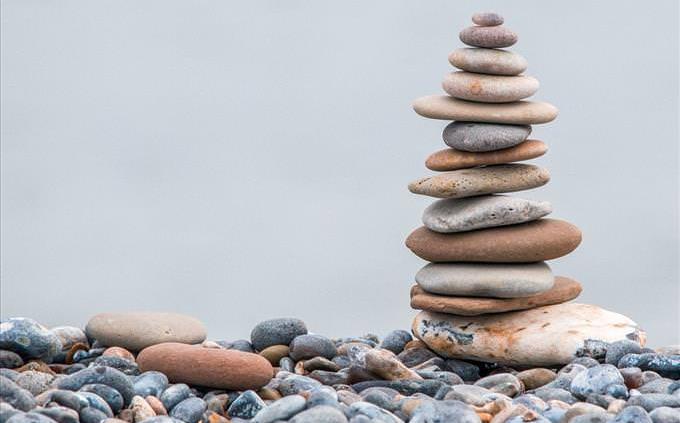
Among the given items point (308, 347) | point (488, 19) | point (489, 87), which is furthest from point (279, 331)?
point (488, 19)

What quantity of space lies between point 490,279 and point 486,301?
0.16 meters

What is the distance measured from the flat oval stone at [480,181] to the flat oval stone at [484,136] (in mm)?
181

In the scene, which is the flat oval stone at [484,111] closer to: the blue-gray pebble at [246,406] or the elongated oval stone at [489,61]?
the elongated oval stone at [489,61]

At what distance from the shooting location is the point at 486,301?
906 cm

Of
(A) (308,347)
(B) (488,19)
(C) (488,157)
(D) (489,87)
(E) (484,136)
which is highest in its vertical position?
(B) (488,19)

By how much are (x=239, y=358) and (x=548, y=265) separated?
2.95m

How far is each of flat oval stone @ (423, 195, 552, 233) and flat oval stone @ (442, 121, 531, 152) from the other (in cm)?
39

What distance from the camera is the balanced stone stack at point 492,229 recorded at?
9.08 m

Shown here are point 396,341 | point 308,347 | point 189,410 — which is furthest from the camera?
point 396,341

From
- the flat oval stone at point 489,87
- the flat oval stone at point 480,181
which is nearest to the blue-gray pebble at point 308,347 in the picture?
the flat oval stone at point 480,181

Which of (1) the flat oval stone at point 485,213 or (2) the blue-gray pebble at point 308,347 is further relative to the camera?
(1) the flat oval stone at point 485,213

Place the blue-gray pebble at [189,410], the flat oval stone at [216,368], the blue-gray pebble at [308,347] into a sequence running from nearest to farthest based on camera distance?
1. the blue-gray pebble at [189,410]
2. the flat oval stone at [216,368]
3. the blue-gray pebble at [308,347]

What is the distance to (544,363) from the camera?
8.99 meters

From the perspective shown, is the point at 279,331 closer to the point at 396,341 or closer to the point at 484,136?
the point at 396,341
